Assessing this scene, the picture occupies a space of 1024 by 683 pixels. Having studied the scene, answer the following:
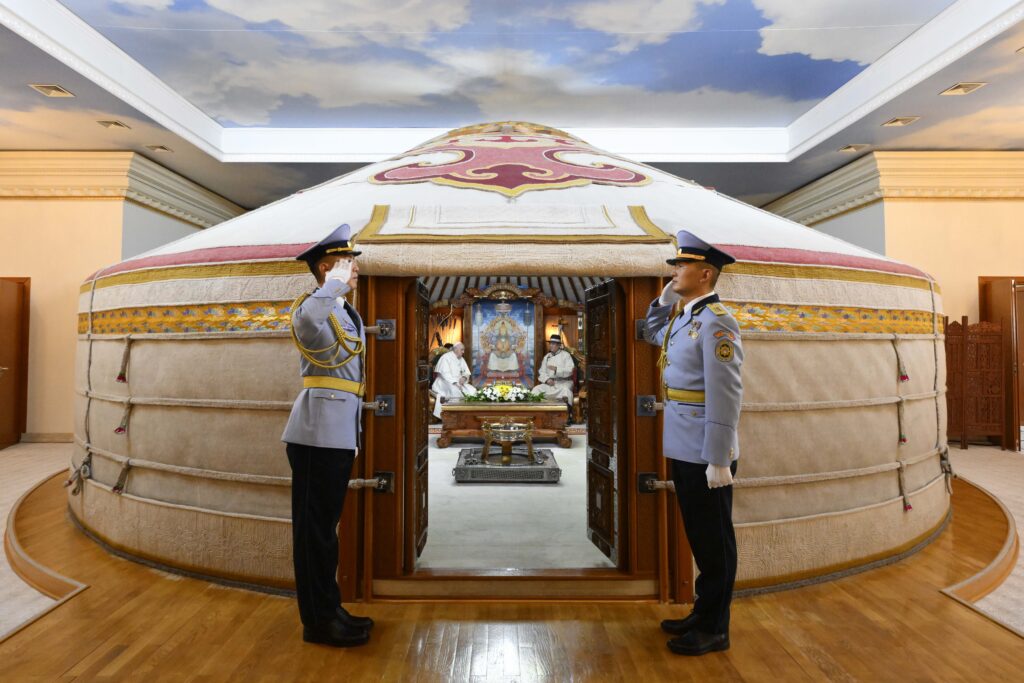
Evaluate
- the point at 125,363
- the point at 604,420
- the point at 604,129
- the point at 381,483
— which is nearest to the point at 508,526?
the point at 604,420

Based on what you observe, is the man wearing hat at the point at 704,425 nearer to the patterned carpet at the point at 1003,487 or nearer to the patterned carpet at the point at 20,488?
the patterned carpet at the point at 1003,487

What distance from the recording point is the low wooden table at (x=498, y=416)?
5.38 meters

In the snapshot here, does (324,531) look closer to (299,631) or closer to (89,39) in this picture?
(299,631)

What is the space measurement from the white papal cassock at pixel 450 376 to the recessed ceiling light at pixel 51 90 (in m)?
4.09

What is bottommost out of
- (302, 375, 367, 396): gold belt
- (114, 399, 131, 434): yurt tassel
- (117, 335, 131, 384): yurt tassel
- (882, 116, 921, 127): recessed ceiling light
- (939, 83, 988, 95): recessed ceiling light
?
(114, 399, 131, 434): yurt tassel

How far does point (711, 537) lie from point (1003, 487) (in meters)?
3.57

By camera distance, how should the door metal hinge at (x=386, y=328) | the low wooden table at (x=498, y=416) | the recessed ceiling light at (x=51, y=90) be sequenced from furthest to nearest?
the low wooden table at (x=498, y=416) → the recessed ceiling light at (x=51, y=90) → the door metal hinge at (x=386, y=328)

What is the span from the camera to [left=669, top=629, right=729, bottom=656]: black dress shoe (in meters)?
1.79

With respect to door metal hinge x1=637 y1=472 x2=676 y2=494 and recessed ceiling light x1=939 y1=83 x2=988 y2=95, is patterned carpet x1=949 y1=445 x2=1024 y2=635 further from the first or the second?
recessed ceiling light x1=939 y1=83 x2=988 y2=95

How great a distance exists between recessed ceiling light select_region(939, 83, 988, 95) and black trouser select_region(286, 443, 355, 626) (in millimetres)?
5077

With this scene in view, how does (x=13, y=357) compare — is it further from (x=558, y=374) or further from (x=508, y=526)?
(x=558, y=374)

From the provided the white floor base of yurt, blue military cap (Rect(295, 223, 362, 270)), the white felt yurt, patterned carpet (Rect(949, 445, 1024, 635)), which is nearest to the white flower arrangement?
the white floor base of yurt

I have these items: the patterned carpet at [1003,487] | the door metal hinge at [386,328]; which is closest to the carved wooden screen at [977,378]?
the patterned carpet at [1003,487]

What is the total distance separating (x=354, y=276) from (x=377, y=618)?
1227 millimetres
